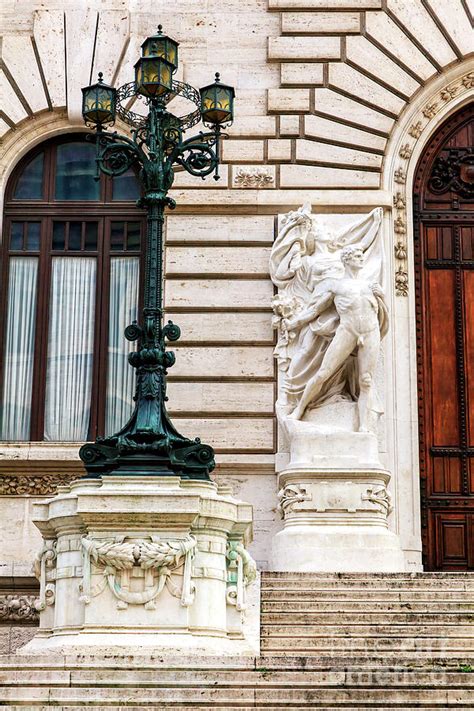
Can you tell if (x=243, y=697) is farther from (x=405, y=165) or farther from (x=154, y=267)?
(x=405, y=165)

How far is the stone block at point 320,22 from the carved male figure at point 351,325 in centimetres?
380

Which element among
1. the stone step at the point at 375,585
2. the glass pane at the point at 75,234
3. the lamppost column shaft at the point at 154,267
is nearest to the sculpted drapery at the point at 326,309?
the glass pane at the point at 75,234

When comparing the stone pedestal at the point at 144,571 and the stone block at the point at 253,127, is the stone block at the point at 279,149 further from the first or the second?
the stone pedestal at the point at 144,571

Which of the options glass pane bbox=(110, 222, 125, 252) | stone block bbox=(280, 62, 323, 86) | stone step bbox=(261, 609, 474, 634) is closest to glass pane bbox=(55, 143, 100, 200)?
glass pane bbox=(110, 222, 125, 252)

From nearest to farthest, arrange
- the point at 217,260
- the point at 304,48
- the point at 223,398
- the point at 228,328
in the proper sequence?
the point at 223,398 → the point at 228,328 → the point at 217,260 → the point at 304,48

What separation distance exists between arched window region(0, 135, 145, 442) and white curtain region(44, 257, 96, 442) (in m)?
0.01

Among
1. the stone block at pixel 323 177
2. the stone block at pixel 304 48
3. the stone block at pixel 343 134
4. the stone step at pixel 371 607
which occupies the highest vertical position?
the stone block at pixel 304 48

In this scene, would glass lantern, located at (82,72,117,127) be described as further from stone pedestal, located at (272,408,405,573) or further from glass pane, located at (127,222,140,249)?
glass pane, located at (127,222,140,249)

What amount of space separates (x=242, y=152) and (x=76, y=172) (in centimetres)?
252

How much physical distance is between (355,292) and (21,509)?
536 cm

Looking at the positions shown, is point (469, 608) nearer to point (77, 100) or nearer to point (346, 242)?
point (346, 242)

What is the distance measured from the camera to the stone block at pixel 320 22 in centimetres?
2152

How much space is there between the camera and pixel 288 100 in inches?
838

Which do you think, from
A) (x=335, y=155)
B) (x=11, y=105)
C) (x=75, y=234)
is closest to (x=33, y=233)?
(x=75, y=234)
